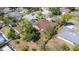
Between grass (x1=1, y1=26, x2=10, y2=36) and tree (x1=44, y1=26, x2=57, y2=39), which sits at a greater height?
grass (x1=1, y1=26, x2=10, y2=36)

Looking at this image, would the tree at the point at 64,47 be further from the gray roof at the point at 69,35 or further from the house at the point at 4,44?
the house at the point at 4,44

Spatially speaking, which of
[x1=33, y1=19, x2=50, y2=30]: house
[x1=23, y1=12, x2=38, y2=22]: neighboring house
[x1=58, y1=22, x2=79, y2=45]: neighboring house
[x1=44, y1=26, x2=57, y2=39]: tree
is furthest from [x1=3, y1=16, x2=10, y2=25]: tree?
[x1=58, y1=22, x2=79, y2=45]: neighboring house

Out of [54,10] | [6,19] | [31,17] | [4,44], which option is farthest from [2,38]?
[54,10]

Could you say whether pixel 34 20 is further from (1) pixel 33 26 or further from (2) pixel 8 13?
(2) pixel 8 13

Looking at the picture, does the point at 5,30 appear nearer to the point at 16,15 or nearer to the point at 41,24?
the point at 16,15

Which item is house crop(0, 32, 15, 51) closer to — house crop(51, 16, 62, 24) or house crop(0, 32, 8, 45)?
house crop(0, 32, 8, 45)

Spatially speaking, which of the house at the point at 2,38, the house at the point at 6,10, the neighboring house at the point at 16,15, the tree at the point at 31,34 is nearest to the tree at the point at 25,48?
the tree at the point at 31,34
